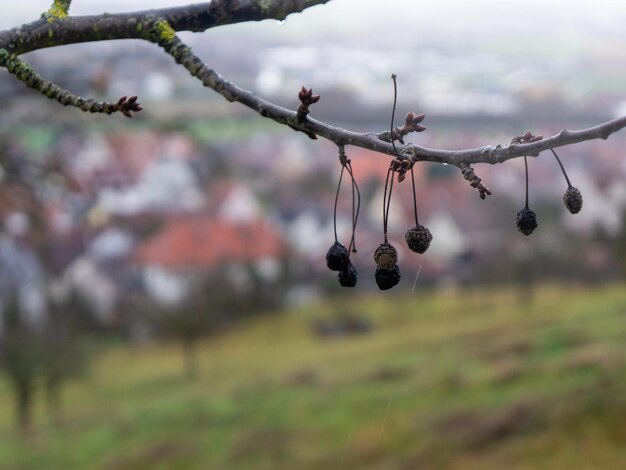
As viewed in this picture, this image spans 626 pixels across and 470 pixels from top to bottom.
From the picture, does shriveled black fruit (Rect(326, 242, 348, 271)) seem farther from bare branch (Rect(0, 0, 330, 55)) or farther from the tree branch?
bare branch (Rect(0, 0, 330, 55))

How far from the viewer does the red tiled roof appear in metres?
8.64

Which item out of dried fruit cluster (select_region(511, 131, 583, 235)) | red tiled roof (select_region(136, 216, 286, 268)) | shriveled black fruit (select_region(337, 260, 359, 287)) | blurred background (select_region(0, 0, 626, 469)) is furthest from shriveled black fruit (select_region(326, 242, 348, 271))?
red tiled roof (select_region(136, 216, 286, 268))

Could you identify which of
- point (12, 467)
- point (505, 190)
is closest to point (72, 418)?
point (12, 467)

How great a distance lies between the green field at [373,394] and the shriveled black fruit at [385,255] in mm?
5854

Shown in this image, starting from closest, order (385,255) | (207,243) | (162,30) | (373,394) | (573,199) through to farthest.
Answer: (573,199), (385,255), (162,30), (373,394), (207,243)

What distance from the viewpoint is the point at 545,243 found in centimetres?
796

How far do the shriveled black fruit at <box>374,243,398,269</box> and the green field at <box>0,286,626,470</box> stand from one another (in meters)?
5.85

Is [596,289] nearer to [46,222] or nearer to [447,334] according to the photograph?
[447,334]

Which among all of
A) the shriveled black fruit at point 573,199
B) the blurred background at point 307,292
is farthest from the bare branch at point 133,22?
the blurred background at point 307,292

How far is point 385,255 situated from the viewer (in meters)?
1.15

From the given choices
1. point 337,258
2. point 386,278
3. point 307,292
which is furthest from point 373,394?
point 386,278

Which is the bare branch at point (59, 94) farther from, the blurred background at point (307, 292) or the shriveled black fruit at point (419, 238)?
the blurred background at point (307, 292)

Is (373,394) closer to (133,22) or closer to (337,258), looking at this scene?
(337,258)

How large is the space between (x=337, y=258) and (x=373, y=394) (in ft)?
22.4
